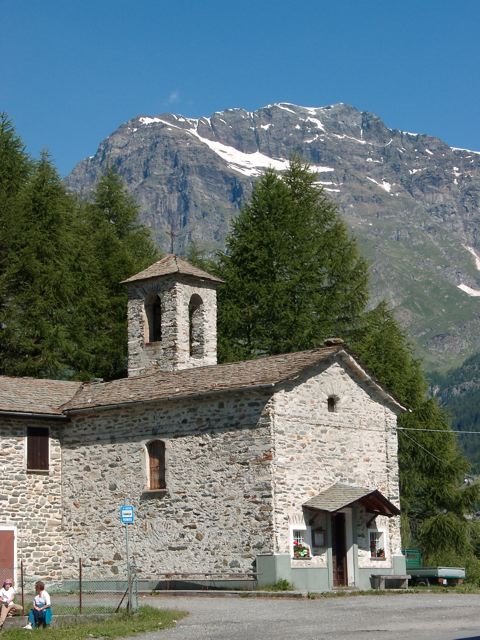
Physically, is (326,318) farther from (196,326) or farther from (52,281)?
(52,281)

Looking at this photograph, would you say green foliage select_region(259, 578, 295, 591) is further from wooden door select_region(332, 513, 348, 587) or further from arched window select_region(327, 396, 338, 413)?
arched window select_region(327, 396, 338, 413)

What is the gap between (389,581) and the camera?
103 ft

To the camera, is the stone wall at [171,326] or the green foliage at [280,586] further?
the stone wall at [171,326]

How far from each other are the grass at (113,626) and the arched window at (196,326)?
1319 cm

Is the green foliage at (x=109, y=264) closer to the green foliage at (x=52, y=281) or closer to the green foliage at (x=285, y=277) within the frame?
the green foliage at (x=52, y=281)

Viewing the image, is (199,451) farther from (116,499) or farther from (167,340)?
(167,340)

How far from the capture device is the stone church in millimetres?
29312

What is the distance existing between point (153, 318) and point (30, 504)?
286 inches

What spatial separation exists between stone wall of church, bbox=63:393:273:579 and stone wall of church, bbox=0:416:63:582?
1.21 feet

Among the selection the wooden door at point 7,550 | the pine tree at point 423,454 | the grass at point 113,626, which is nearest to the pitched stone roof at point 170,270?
the wooden door at point 7,550

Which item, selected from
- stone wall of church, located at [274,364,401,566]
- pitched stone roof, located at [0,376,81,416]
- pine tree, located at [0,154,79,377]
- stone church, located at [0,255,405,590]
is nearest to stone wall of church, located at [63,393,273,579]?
stone church, located at [0,255,405,590]

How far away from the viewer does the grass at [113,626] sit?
66.0 feet

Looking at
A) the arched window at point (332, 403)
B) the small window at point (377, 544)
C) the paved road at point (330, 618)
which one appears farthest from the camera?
the small window at point (377, 544)

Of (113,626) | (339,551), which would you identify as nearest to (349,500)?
(339,551)
